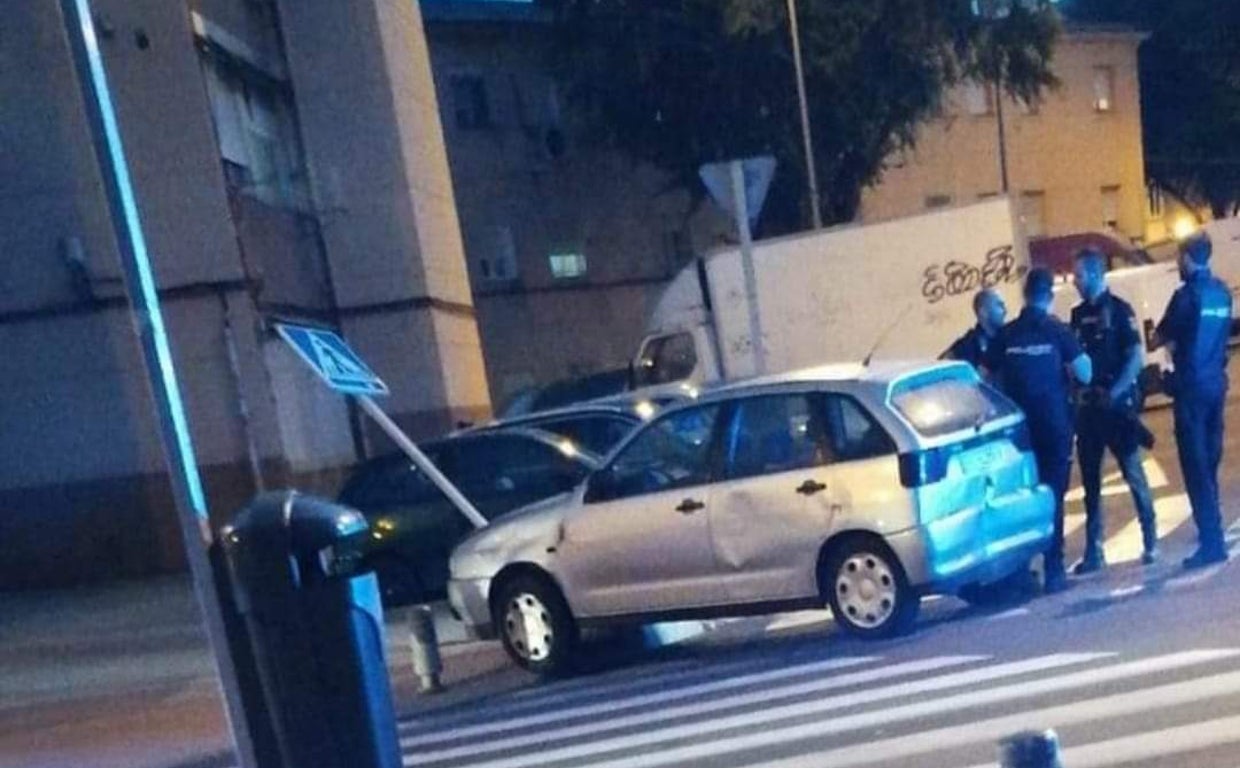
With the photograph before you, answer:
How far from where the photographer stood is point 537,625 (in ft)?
38.5

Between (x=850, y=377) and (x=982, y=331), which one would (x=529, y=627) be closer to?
(x=850, y=377)

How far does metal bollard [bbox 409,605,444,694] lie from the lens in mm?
11672

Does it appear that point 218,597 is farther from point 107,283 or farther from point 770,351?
point 770,351

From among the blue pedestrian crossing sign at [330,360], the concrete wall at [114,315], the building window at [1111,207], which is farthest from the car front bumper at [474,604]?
the building window at [1111,207]

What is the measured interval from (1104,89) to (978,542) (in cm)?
4118

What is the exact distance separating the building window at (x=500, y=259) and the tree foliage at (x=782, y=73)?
2.86 meters

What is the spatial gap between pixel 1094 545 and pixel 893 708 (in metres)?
3.57

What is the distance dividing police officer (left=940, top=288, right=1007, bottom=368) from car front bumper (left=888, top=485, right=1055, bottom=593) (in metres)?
1.29

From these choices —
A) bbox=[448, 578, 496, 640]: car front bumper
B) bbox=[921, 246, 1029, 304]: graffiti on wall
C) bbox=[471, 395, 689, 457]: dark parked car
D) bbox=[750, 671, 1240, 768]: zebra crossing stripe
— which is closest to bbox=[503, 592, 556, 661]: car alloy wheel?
bbox=[448, 578, 496, 640]: car front bumper

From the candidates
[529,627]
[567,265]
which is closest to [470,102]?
[567,265]

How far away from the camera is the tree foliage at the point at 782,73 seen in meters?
34.8

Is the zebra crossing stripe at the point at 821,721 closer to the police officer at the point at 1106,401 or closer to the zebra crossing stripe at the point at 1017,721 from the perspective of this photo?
the zebra crossing stripe at the point at 1017,721

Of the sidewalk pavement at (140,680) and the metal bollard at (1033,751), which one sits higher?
the metal bollard at (1033,751)

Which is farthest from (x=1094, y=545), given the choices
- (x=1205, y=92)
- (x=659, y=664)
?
(x=1205, y=92)
